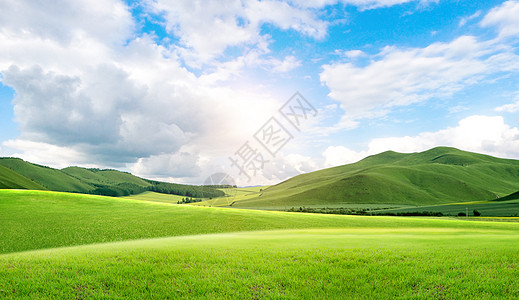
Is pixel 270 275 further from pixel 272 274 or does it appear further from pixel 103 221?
pixel 103 221

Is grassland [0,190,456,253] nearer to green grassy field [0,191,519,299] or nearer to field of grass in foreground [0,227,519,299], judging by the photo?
green grassy field [0,191,519,299]

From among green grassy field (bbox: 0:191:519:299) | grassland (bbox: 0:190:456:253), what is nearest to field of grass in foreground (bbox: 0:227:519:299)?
green grassy field (bbox: 0:191:519:299)

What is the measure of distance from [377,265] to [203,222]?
27.7 metres

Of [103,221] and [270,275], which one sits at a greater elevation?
[270,275]

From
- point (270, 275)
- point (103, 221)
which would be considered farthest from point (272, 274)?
point (103, 221)

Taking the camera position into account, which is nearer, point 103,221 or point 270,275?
point 270,275

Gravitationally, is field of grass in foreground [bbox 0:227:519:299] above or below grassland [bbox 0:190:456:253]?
above

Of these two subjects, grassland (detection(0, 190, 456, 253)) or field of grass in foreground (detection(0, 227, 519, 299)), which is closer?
field of grass in foreground (detection(0, 227, 519, 299))

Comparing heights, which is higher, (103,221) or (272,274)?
(272,274)

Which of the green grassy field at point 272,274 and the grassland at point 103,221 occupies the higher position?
the green grassy field at point 272,274

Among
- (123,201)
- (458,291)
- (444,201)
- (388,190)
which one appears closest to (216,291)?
(458,291)

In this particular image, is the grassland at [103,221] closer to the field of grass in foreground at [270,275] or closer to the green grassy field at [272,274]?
the green grassy field at [272,274]

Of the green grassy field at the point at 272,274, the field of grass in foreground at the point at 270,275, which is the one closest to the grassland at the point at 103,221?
the green grassy field at the point at 272,274

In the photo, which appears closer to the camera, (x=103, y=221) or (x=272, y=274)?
(x=272, y=274)
